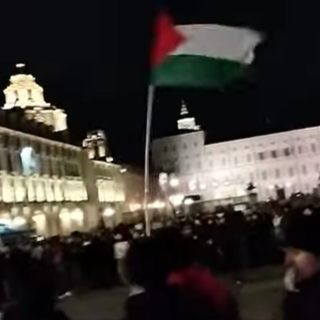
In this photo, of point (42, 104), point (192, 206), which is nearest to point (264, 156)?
point (42, 104)

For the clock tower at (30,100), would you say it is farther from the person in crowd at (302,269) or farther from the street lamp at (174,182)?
the person in crowd at (302,269)

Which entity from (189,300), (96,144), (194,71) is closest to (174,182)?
(96,144)

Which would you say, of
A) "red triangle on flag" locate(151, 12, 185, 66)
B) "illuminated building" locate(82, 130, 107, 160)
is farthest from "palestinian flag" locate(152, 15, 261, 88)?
"illuminated building" locate(82, 130, 107, 160)

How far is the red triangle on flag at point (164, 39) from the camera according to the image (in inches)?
373

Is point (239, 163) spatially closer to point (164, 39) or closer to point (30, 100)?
point (30, 100)

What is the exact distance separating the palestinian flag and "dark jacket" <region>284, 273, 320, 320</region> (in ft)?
16.6

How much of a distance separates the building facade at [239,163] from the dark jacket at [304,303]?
367 feet

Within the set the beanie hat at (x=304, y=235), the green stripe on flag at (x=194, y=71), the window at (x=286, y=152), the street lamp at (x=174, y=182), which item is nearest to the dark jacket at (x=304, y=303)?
the beanie hat at (x=304, y=235)

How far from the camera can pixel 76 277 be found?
18781mm

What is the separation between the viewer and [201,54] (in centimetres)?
1001

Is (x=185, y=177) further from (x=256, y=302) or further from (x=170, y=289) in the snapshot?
(x=170, y=289)

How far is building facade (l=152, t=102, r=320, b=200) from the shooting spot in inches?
4759

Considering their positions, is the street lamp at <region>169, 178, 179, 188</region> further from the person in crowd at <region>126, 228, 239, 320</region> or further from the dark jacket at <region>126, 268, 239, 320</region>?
the dark jacket at <region>126, 268, 239, 320</region>

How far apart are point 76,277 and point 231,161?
109277mm
